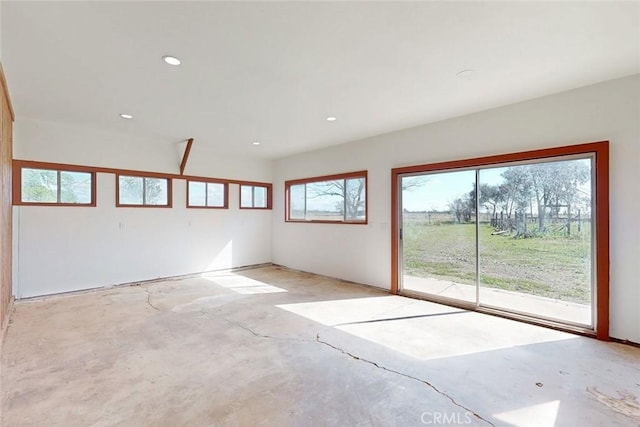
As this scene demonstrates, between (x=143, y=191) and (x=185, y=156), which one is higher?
(x=185, y=156)

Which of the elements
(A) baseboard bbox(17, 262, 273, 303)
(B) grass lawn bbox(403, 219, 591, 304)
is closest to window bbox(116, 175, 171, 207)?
(A) baseboard bbox(17, 262, 273, 303)

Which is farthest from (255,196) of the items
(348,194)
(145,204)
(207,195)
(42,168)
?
(42,168)

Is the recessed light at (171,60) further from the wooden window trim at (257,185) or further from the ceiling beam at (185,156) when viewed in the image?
the wooden window trim at (257,185)

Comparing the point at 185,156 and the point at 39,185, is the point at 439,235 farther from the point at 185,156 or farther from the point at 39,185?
the point at 39,185

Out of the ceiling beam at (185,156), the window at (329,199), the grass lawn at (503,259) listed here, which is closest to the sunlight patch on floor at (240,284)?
the window at (329,199)

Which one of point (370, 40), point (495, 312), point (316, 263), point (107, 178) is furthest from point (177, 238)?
point (495, 312)

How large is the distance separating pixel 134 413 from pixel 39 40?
3.02m

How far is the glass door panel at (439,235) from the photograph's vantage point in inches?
168

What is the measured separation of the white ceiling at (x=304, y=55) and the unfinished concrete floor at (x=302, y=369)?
109 inches

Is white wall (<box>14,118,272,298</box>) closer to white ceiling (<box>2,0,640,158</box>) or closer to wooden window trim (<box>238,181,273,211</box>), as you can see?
wooden window trim (<box>238,181,273,211</box>)

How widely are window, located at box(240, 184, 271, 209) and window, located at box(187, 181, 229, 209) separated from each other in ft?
1.56

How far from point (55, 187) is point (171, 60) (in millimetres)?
3701

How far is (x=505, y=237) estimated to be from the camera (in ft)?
12.8

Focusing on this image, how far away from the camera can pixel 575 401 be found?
212 centimetres
